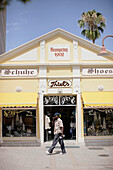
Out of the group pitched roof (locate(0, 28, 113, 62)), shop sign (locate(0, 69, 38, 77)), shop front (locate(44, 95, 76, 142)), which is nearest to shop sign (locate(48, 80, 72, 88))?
shop front (locate(44, 95, 76, 142))

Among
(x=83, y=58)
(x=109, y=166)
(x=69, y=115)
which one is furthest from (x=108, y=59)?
(x=109, y=166)

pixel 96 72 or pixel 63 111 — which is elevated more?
pixel 96 72

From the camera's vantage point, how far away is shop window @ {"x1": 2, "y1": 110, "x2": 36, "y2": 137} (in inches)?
611

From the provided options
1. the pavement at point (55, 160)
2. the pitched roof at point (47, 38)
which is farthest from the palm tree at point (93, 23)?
the pavement at point (55, 160)

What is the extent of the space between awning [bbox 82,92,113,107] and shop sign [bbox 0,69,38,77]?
3241mm

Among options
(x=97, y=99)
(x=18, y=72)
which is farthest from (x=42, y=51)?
(x=97, y=99)

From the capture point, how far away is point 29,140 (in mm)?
15445

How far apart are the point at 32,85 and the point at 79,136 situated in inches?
160

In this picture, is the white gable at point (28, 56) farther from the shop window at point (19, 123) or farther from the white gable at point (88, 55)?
the shop window at point (19, 123)

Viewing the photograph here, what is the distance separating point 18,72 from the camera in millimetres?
16016

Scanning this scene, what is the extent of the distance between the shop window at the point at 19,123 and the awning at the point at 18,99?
1.81 ft

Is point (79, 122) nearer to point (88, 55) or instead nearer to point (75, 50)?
point (88, 55)

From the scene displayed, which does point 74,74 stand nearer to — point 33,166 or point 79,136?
point 79,136

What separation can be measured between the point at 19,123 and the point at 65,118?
9.51 ft
